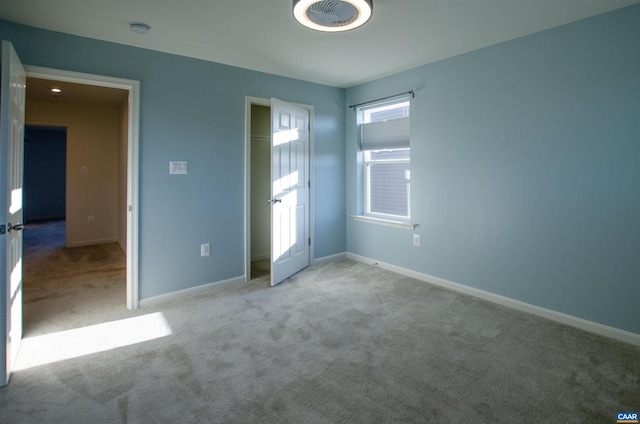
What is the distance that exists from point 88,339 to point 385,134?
3690mm

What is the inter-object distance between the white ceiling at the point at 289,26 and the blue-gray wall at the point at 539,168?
0.89ft

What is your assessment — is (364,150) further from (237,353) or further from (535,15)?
(237,353)

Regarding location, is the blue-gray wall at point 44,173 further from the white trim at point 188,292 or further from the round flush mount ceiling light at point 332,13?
the round flush mount ceiling light at point 332,13

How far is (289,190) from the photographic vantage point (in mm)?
4086

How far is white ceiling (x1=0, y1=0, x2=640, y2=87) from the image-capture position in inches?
95.8

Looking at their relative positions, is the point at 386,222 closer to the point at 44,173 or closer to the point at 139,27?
the point at 139,27

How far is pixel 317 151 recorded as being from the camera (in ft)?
15.2

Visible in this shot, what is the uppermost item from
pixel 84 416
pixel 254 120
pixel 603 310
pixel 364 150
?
pixel 254 120

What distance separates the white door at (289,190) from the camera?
149 inches

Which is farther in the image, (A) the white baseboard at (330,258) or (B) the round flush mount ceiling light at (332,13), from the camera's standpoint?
(A) the white baseboard at (330,258)

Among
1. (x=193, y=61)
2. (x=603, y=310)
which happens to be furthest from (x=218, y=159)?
(x=603, y=310)

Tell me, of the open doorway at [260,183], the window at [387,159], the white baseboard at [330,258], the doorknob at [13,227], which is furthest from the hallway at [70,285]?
the window at [387,159]

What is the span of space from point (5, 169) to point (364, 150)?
3.72 metres

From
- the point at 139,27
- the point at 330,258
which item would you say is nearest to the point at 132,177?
the point at 139,27
